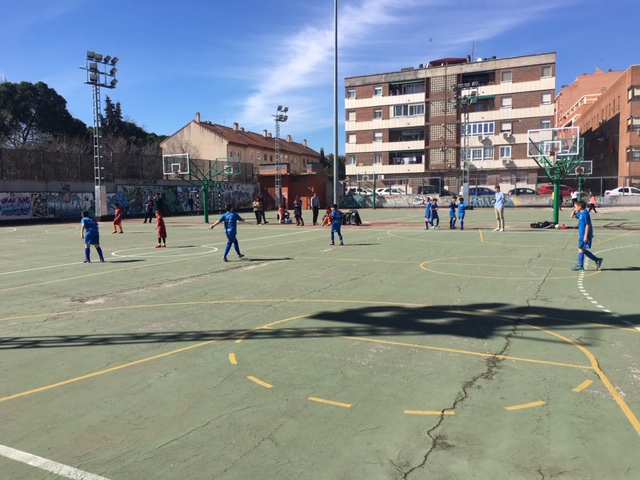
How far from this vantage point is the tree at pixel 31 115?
2170 inches

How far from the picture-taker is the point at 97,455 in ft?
12.3

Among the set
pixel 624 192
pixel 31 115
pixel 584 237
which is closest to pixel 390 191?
pixel 624 192

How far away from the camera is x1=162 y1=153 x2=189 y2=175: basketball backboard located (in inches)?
1483

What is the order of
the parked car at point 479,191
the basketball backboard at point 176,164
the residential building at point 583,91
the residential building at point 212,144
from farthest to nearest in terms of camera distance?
the residential building at point 583,91
the residential building at point 212,144
the parked car at point 479,191
the basketball backboard at point 176,164

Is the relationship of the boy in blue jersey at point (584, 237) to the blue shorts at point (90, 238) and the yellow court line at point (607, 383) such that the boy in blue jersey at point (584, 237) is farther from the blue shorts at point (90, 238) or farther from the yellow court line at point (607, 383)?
the blue shorts at point (90, 238)

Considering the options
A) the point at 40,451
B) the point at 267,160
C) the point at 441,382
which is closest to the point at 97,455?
the point at 40,451

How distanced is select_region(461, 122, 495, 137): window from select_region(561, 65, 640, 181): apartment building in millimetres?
10615

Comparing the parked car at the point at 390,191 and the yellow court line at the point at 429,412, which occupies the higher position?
the parked car at the point at 390,191

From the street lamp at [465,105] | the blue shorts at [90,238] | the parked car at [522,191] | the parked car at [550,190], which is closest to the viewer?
the blue shorts at [90,238]

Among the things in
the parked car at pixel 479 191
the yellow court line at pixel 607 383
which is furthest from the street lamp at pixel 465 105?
the yellow court line at pixel 607 383

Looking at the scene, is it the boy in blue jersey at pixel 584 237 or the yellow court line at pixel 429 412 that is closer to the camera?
the yellow court line at pixel 429 412

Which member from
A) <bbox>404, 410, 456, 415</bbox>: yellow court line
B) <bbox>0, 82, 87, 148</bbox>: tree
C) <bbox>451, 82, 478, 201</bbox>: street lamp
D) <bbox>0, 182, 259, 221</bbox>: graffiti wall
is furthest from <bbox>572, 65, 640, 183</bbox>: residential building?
<bbox>0, 82, 87, 148</bbox>: tree

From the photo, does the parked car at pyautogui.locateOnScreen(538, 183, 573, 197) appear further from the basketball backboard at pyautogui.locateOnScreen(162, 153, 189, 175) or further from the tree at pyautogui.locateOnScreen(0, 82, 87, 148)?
the tree at pyautogui.locateOnScreen(0, 82, 87, 148)

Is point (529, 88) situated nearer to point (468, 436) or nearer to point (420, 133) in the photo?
point (420, 133)
